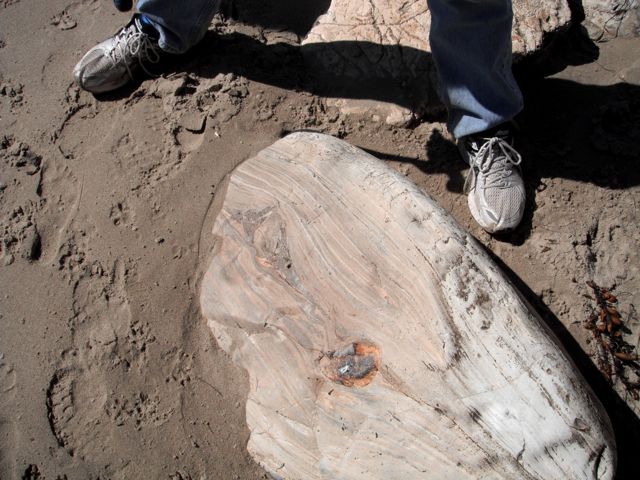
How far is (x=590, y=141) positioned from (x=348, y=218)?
5.35 feet

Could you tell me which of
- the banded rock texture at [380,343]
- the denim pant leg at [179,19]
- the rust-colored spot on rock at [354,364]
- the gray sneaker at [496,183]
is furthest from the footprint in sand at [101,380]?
the gray sneaker at [496,183]

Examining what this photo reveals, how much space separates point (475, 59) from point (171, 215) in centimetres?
151

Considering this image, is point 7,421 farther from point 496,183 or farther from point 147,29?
point 496,183

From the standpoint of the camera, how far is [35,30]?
10.1 feet

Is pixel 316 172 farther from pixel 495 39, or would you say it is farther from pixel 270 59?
pixel 270 59

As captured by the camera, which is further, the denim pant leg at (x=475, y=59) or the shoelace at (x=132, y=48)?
the shoelace at (x=132, y=48)

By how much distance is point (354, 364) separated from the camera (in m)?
1.61

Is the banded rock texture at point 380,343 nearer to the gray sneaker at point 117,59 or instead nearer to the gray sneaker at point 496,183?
the gray sneaker at point 496,183

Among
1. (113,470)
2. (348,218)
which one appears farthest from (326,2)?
(113,470)

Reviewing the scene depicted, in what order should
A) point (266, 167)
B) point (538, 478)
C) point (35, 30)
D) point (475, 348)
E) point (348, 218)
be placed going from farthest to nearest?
point (35, 30) → point (266, 167) → point (348, 218) → point (475, 348) → point (538, 478)

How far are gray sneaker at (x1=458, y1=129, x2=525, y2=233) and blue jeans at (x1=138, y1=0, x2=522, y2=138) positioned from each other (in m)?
0.14

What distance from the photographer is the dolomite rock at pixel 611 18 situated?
2.99m

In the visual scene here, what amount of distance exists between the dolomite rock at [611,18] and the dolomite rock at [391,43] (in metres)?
0.39

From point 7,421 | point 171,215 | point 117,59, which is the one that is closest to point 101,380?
point 7,421
